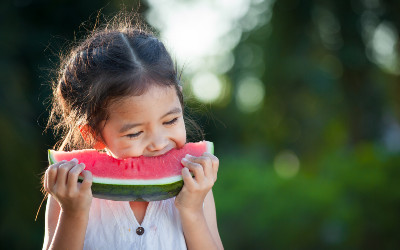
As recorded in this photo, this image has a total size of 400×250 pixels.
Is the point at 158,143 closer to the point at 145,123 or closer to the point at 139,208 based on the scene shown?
the point at 145,123

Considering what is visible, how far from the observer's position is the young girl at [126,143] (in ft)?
7.30

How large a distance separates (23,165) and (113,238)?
17.8 feet

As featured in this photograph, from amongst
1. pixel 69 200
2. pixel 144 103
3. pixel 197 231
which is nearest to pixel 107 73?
pixel 144 103

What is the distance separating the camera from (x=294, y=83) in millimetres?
15367

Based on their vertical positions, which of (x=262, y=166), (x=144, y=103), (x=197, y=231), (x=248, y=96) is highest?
(x=248, y=96)

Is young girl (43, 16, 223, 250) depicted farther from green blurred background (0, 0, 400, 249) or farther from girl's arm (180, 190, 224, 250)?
green blurred background (0, 0, 400, 249)

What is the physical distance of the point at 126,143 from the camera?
2.35m

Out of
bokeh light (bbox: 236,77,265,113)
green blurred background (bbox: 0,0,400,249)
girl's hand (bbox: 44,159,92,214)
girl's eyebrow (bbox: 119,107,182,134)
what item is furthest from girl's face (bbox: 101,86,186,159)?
bokeh light (bbox: 236,77,265,113)

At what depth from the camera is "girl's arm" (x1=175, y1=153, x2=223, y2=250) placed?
2256mm

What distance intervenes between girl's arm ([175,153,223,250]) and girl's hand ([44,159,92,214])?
1.40 ft

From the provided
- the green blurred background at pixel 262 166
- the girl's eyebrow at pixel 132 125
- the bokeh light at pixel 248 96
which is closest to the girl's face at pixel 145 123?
the girl's eyebrow at pixel 132 125

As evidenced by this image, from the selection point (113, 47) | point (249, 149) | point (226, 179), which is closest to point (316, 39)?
point (226, 179)

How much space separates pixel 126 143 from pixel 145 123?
148 mm

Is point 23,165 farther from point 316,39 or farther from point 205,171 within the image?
point 316,39
